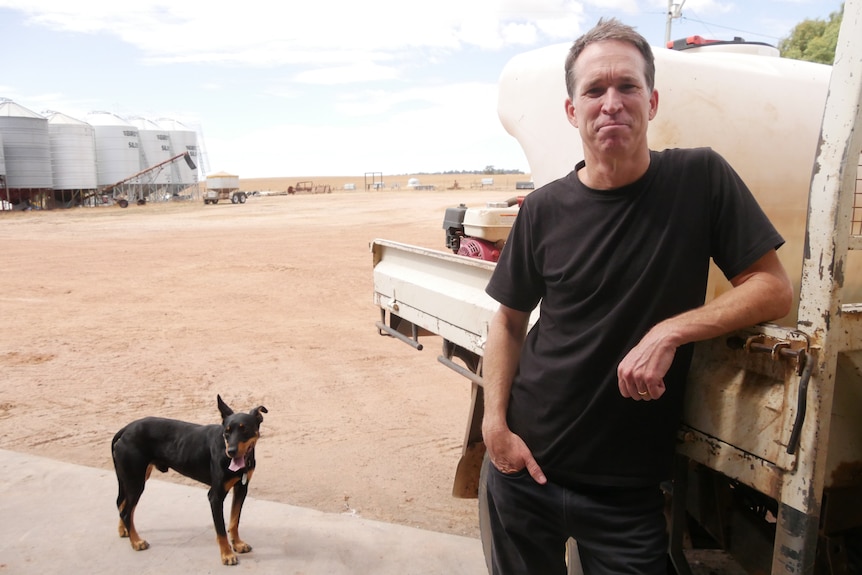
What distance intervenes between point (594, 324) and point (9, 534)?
3485 millimetres

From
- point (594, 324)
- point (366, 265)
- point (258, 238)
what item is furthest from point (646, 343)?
point (258, 238)

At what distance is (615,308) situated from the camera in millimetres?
1705

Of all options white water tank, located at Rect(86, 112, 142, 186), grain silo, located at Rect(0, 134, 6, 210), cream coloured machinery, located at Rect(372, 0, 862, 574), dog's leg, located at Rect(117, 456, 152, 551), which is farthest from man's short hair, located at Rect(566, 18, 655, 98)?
white water tank, located at Rect(86, 112, 142, 186)

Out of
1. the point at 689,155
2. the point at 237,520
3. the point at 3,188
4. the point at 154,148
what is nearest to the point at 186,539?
the point at 237,520

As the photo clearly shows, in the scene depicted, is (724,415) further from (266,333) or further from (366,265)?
(366,265)

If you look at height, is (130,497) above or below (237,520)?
above

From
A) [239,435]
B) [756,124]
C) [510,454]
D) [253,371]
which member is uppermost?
[756,124]

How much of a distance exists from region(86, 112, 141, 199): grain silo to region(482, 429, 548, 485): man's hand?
3975cm

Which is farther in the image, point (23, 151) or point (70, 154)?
point (70, 154)

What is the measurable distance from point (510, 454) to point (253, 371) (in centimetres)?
557

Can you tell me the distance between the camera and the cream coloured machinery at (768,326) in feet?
5.16

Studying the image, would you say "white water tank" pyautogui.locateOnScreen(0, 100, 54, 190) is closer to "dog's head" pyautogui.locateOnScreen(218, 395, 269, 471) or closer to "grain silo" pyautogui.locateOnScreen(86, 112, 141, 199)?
"grain silo" pyautogui.locateOnScreen(86, 112, 141, 199)

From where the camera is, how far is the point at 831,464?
70.5 inches

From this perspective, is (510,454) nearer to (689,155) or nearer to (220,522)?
(689,155)
